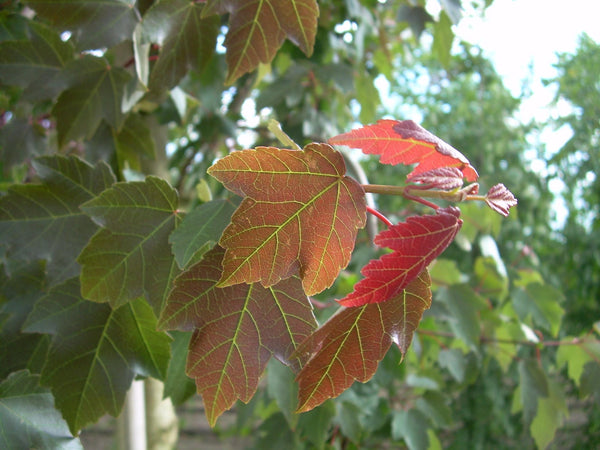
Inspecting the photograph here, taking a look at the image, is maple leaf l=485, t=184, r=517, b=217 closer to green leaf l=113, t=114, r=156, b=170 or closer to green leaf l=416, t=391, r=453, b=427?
green leaf l=113, t=114, r=156, b=170

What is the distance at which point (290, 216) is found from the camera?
275mm

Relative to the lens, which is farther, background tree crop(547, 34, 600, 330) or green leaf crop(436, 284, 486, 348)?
background tree crop(547, 34, 600, 330)

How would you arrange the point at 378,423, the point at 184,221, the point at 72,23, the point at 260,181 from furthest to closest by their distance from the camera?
the point at 378,423 → the point at 72,23 → the point at 184,221 → the point at 260,181

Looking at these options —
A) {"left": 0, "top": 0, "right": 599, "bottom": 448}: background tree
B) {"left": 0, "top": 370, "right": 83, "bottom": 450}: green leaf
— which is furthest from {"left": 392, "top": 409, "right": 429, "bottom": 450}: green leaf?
{"left": 0, "top": 370, "right": 83, "bottom": 450}: green leaf

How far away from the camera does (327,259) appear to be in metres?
0.28

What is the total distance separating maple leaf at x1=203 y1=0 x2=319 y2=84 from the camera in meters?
0.42

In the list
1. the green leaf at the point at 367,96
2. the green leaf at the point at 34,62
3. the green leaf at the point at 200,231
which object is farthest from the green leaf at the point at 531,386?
the green leaf at the point at 34,62

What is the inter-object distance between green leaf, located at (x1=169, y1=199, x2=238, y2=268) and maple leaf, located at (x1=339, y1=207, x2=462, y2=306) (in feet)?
0.37

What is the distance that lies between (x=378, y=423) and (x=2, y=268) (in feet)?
2.18

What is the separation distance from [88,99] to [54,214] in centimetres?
15

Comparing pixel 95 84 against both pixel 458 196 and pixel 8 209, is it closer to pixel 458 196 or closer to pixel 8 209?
pixel 8 209

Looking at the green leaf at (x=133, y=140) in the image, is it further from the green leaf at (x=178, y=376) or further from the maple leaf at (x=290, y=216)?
the maple leaf at (x=290, y=216)

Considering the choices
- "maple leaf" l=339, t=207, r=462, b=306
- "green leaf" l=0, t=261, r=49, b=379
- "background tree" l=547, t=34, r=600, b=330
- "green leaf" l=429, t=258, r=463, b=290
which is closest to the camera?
"maple leaf" l=339, t=207, r=462, b=306

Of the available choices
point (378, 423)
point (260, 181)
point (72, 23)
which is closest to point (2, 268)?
point (72, 23)
